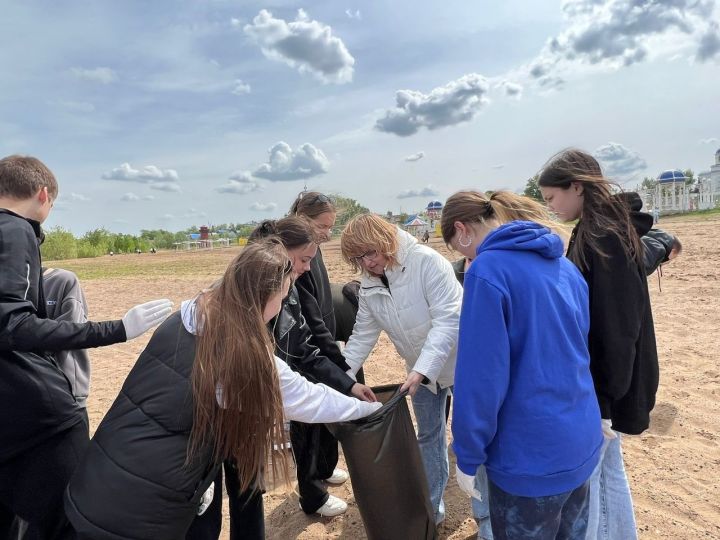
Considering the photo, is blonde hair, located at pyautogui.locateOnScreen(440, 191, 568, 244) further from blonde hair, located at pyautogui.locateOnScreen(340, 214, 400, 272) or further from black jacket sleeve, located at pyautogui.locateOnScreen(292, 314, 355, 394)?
black jacket sleeve, located at pyautogui.locateOnScreen(292, 314, 355, 394)

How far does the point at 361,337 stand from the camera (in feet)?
8.70

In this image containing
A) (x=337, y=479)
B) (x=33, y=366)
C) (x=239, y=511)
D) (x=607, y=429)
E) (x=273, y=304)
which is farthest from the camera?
(x=337, y=479)

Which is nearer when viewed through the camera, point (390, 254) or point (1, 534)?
point (1, 534)

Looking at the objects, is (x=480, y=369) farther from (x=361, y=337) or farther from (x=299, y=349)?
(x=361, y=337)

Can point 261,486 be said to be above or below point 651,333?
below

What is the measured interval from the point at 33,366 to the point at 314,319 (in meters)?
1.23

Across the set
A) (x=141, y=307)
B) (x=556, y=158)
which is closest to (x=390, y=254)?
(x=556, y=158)

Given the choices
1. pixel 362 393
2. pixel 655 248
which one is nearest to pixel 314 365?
pixel 362 393

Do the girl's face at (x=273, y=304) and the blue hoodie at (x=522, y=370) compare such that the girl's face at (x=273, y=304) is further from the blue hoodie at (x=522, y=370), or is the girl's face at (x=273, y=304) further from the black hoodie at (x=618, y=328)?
Answer: the black hoodie at (x=618, y=328)

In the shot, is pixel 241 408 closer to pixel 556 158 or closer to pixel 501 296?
pixel 501 296

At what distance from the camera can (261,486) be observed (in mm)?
1851

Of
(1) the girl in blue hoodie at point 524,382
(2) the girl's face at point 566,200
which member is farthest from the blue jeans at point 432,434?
(2) the girl's face at point 566,200

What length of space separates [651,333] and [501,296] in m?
0.94

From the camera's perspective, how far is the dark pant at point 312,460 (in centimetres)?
253
